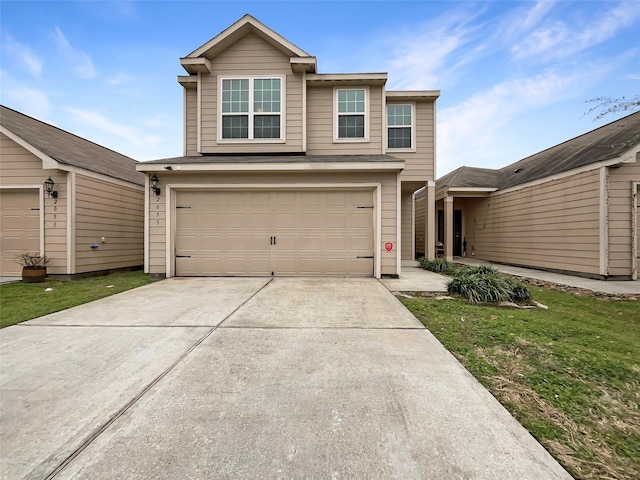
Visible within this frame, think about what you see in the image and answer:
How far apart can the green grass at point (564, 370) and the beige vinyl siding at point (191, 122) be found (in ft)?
26.9

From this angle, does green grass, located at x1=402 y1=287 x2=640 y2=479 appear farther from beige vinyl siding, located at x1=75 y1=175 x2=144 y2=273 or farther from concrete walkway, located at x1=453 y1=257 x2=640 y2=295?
beige vinyl siding, located at x1=75 y1=175 x2=144 y2=273

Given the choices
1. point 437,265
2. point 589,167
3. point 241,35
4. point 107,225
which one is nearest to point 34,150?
point 107,225

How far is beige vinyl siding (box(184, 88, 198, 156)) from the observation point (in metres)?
8.86

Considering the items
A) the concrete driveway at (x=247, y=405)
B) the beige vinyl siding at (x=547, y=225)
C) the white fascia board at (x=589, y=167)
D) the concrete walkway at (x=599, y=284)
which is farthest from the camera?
the beige vinyl siding at (x=547, y=225)

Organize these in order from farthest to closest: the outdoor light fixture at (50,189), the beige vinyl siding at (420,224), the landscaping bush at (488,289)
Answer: the beige vinyl siding at (420,224), the outdoor light fixture at (50,189), the landscaping bush at (488,289)

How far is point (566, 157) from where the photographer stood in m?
8.95

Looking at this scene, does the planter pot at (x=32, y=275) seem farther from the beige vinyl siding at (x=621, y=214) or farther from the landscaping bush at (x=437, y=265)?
the beige vinyl siding at (x=621, y=214)

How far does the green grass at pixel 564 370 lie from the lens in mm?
1578

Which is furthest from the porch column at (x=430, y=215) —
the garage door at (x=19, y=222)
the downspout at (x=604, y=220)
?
the garage door at (x=19, y=222)

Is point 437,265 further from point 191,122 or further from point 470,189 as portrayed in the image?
point 191,122

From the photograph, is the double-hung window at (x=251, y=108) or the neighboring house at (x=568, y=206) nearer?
the neighboring house at (x=568, y=206)

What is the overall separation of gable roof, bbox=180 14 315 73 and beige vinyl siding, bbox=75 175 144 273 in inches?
171

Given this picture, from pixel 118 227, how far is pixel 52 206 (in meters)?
1.71

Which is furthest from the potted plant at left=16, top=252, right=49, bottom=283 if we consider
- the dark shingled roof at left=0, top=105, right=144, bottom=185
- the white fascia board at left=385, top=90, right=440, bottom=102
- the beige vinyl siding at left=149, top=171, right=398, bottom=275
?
the white fascia board at left=385, top=90, right=440, bottom=102
